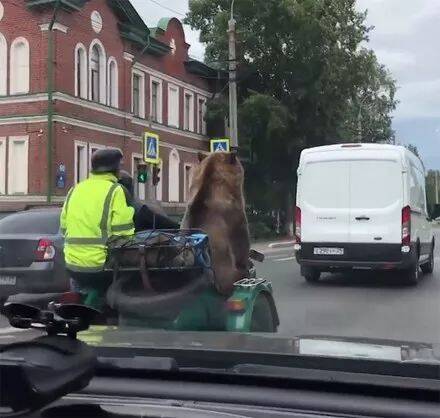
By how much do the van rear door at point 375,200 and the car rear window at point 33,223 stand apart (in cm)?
560

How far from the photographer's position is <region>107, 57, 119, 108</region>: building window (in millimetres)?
32250

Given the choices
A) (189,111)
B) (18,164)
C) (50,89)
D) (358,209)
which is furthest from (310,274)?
(189,111)

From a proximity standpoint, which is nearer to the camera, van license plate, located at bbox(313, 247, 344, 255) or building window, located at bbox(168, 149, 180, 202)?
van license plate, located at bbox(313, 247, 344, 255)

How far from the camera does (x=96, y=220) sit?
4.94m

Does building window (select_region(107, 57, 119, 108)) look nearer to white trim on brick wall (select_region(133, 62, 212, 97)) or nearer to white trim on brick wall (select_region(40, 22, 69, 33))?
white trim on brick wall (select_region(133, 62, 212, 97))

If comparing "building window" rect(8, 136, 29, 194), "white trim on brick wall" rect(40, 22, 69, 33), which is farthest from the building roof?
"building window" rect(8, 136, 29, 194)

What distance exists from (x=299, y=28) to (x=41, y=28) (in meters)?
14.5

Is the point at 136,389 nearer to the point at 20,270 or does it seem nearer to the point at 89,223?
the point at 89,223

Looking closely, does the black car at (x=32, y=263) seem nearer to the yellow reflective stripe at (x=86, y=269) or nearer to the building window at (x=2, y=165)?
the yellow reflective stripe at (x=86, y=269)

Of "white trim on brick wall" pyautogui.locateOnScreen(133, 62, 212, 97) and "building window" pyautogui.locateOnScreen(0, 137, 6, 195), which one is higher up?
"white trim on brick wall" pyautogui.locateOnScreen(133, 62, 212, 97)

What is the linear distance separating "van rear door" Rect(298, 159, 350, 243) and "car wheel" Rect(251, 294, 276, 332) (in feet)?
26.4

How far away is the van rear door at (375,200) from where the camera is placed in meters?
13.2

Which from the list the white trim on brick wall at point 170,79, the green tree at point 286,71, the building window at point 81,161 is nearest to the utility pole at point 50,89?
the building window at point 81,161

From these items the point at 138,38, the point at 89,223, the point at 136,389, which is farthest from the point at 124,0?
the point at 136,389
